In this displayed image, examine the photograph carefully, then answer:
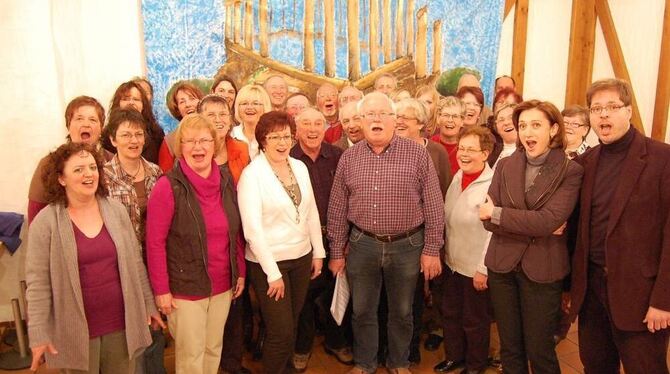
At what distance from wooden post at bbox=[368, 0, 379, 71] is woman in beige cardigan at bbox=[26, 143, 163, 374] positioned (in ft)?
10.5

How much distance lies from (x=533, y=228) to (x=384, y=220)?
767 mm

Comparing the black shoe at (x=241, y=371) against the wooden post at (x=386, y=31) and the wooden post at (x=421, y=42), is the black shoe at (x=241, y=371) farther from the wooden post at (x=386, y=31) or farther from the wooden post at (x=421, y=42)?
the wooden post at (x=421, y=42)

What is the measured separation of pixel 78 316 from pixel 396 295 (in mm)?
1624

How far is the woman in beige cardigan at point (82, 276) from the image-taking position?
192cm

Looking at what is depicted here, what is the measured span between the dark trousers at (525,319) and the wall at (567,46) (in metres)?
3.72

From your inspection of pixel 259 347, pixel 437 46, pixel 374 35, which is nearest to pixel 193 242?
pixel 259 347

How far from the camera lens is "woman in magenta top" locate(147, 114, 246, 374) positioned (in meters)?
2.21

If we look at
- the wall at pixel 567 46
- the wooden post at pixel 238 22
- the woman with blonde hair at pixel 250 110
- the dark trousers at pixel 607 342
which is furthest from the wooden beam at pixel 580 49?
the woman with blonde hair at pixel 250 110

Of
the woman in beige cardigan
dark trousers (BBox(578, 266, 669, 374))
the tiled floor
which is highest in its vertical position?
the woman in beige cardigan

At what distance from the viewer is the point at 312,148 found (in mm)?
2930

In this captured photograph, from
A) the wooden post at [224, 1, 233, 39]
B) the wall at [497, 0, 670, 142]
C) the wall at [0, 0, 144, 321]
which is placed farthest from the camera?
the wall at [497, 0, 670, 142]

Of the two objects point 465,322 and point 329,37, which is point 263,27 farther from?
point 465,322

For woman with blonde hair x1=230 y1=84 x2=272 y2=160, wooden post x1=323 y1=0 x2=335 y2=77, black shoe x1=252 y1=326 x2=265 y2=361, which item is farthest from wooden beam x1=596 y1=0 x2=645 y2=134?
black shoe x1=252 y1=326 x2=265 y2=361

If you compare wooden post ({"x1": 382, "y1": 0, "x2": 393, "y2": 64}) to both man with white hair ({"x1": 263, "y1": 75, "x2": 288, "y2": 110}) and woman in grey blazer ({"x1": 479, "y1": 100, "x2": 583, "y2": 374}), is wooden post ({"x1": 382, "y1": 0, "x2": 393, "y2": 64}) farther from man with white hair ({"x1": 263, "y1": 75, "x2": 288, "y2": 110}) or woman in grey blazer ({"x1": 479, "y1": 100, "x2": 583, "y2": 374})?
woman in grey blazer ({"x1": 479, "y1": 100, "x2": 583, "y2": 374})
